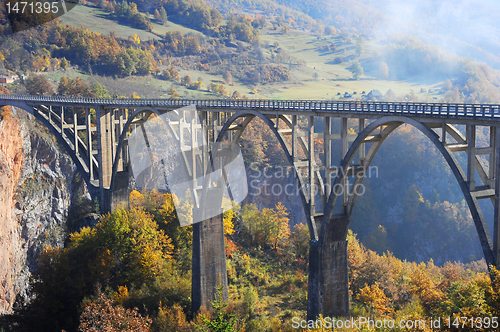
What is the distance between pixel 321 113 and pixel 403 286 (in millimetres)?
22234

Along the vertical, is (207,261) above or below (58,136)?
below

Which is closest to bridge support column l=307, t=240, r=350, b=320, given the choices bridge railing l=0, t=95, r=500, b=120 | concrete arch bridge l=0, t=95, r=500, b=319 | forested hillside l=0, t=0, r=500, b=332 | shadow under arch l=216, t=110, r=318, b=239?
concrete arch bridge l=0, t=95, r=500, b=319

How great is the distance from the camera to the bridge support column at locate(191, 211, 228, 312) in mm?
37312

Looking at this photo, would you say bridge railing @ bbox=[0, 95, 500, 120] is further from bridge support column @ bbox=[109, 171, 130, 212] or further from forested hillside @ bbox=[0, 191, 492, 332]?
forested hillside @ bbox=[0, 191, 492, 332]

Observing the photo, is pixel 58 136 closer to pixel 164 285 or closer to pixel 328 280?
pixel 164 285

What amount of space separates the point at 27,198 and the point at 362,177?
5065 centimetres

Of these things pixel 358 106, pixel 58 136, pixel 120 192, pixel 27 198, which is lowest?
pixel 27 198

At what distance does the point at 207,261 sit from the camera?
3778 cm

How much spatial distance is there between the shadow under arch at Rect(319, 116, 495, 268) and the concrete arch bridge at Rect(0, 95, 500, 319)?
0.16ft

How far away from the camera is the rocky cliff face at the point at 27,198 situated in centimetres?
5581

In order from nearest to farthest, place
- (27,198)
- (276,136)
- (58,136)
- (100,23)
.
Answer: (276,136) < (58,136) < (27,198) < (100,23)

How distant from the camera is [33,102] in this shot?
56.0 metres

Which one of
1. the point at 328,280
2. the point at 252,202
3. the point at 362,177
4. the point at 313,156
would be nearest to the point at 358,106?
the point at 313,156

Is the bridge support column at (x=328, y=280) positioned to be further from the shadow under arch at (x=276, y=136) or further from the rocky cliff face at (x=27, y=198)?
the rocky cliff face at (x=27, y=198)
